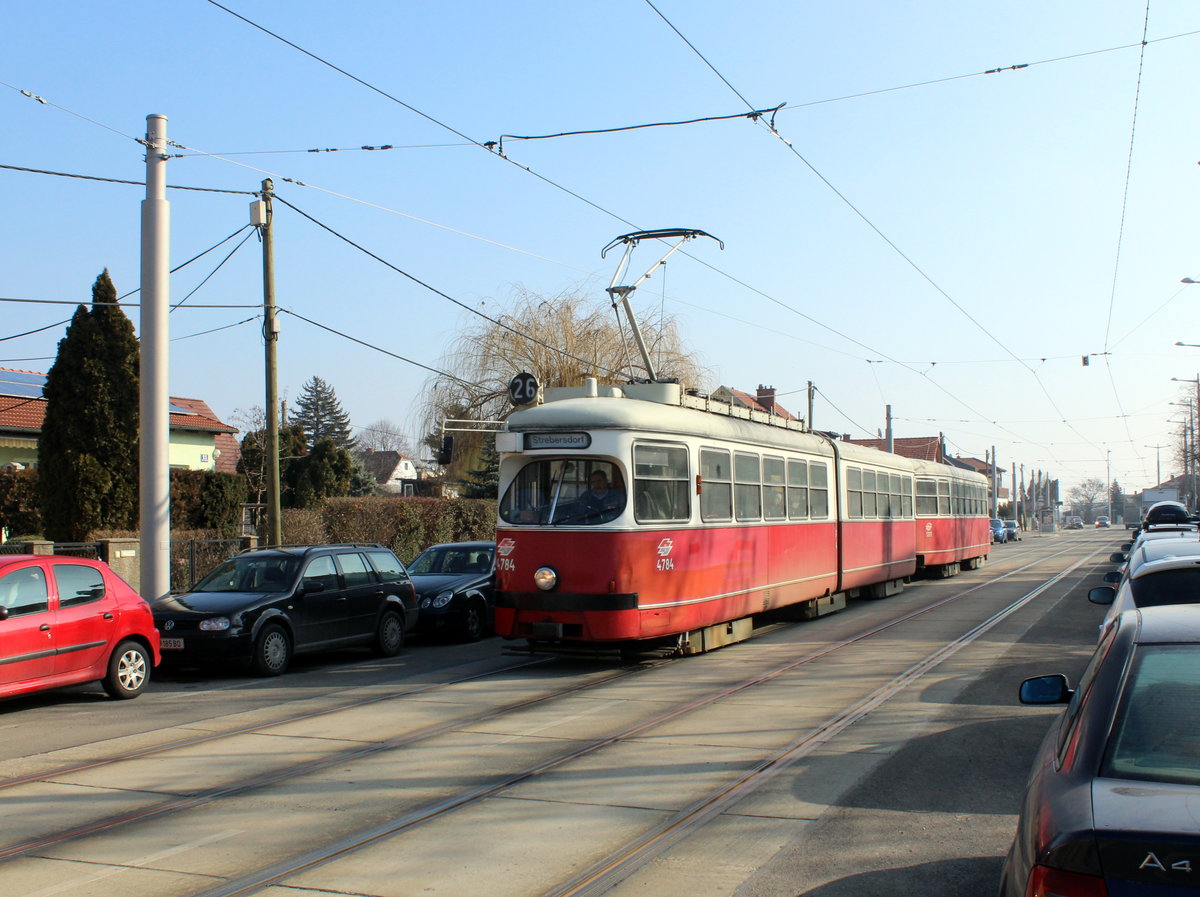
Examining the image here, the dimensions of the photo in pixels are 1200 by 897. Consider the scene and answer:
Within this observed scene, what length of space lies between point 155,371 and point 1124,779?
13.9 meters

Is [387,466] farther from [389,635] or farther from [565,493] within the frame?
[565,493]

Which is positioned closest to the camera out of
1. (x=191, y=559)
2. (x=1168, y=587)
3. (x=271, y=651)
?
(x=1168, y=587)

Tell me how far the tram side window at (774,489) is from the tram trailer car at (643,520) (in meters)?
0.03

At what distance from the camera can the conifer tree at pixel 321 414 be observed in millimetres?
88562

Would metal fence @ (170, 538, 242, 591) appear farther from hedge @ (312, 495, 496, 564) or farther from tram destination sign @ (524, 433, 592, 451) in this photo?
tram destination sign @ (524, 433, 592, 451)

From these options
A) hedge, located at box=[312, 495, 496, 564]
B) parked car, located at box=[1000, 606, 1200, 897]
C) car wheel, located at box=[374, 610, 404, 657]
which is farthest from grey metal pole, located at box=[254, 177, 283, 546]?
parked car, located at box=[1000, 606, 1200, 897]

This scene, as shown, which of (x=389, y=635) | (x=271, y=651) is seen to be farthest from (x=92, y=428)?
(x=271, y=651)

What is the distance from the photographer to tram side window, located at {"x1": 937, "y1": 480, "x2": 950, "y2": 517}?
1156 inches

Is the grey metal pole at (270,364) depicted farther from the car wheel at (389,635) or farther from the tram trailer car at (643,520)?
the tram trailer car at (643,520)

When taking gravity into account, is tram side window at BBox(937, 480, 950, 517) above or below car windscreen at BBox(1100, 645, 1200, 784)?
above

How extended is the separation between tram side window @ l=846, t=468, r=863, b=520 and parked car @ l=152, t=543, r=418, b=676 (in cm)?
863

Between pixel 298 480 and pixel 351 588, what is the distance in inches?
1267

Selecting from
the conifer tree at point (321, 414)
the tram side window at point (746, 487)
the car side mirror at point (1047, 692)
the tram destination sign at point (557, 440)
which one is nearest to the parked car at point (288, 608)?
the tram destination sign at point (557, 440)

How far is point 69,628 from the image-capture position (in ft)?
35.5
